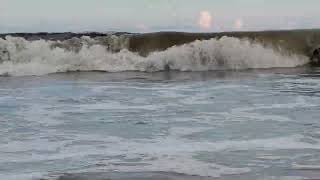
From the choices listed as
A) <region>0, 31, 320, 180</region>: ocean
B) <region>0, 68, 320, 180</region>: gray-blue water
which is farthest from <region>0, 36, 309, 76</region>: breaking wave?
<region>0, 68, 320, 180</region>: gray-blue water

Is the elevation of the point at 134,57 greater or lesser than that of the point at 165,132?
lesser

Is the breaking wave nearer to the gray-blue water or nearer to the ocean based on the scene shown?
the ocean

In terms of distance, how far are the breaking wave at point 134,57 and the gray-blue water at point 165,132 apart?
8149 millimetres

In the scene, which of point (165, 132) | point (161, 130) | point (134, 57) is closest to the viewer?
point (165, 132)

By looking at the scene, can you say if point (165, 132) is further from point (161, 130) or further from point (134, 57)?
point (134, 57)

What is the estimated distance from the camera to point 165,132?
693 centimetres

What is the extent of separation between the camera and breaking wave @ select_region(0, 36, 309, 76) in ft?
65.2

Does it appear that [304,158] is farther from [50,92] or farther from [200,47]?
[200,47]

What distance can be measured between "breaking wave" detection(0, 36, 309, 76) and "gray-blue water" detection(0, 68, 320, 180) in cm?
815

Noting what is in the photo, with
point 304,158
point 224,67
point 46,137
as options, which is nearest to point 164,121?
point 46,137

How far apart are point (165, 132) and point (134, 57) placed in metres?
13.8

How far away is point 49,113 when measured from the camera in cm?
857

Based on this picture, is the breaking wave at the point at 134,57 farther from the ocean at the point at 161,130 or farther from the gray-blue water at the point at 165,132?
the gray-blue water at the point at 165,132

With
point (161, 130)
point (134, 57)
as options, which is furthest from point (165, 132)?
point (134, 57)
